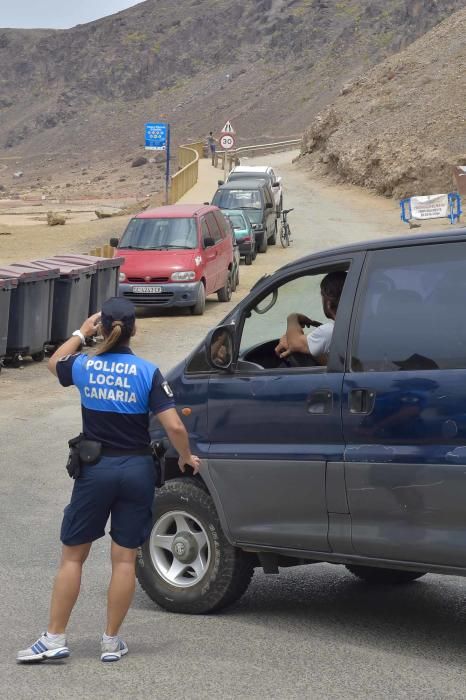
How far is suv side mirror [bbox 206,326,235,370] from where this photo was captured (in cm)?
670

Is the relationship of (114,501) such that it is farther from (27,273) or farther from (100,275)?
(100,275)

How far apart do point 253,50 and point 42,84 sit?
3927cm

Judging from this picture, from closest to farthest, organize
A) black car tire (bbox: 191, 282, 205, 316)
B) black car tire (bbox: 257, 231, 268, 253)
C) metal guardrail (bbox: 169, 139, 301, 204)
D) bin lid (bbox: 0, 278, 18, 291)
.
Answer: bin lid (bbox: 0, 278, 18, 291) → black car tire (bbox: 191, 282, 205, 316) → black car tire (bbox: 257, 231, 268, 253) → metal guardrail (bbox: 169, 139, 301, 204)

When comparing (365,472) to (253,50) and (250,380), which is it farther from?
(253,50)

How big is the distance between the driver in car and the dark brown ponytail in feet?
3.24

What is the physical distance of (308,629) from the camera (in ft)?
21.9

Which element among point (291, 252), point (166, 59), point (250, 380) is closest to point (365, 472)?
point (250, 380)

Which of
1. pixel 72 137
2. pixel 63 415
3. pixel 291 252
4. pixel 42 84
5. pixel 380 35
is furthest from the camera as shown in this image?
pixel 42 84

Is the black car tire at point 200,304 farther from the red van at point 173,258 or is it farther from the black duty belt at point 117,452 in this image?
the black duty belt at point 117,452

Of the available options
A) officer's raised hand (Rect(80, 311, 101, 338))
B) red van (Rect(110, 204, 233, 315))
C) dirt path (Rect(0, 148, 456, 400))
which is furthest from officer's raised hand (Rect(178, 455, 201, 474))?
red van (Rect(110, 204, 233, 315))

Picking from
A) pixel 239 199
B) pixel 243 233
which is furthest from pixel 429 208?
pixel 243 233

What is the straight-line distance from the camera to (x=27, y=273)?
17656 millimetres

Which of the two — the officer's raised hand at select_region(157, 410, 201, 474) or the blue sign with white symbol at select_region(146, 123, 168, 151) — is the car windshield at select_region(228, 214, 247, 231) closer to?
the blue sign with white symbol at select_region(146, 123, 168, 151)

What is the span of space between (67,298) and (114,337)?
523 inches
